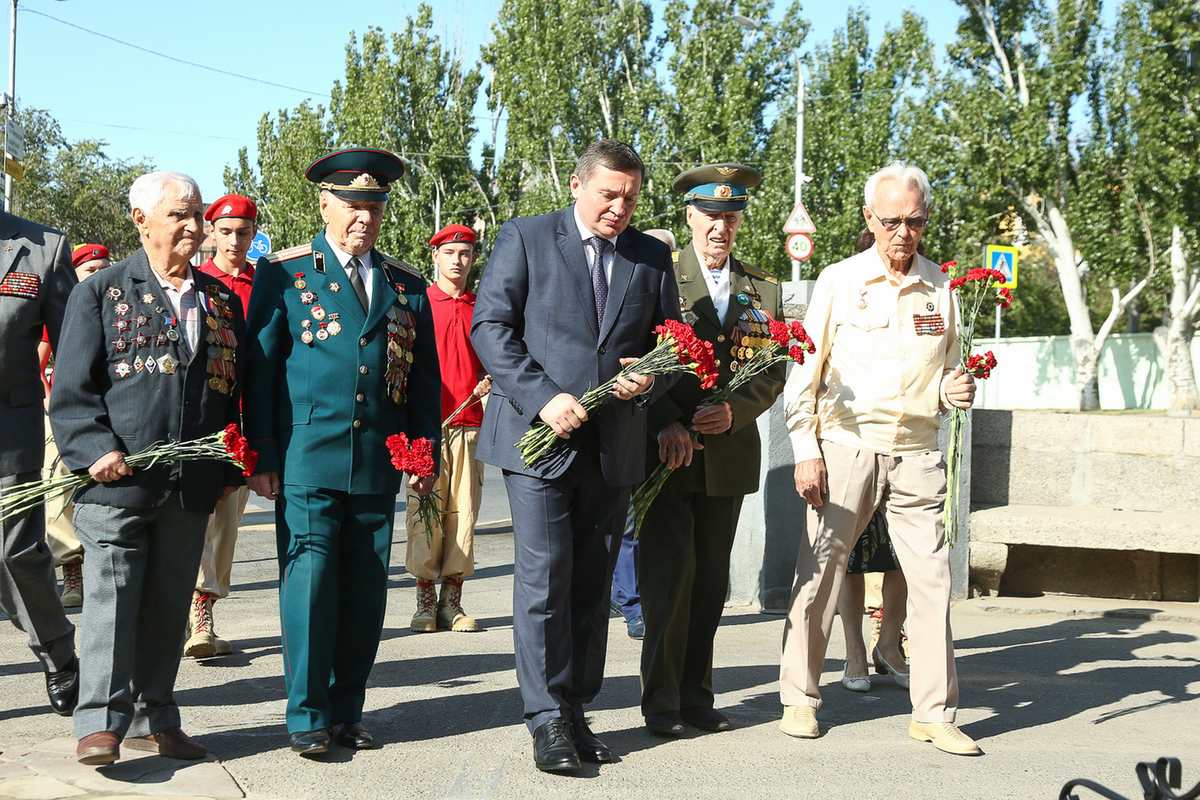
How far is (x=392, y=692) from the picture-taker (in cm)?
491

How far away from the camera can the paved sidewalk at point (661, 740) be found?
3742 millimetres

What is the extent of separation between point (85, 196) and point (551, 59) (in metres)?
19.2

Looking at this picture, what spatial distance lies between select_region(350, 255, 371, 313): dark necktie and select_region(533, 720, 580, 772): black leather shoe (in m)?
1.60

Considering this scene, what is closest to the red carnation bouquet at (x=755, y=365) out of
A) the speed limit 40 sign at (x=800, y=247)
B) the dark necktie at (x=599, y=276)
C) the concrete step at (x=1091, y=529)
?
the dark necktie at (x=599, y=276)

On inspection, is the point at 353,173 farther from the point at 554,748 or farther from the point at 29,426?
the point at 554,748

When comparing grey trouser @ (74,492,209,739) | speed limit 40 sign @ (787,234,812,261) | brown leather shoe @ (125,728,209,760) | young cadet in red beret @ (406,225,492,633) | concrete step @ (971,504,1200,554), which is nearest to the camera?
grey trouser @ (74,492,209,739)

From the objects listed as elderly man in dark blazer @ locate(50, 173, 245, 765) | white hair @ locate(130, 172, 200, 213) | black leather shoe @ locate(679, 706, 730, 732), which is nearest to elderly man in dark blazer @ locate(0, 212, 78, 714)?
elderly man in dark blazer @ locate(50, 173, 245, 765)

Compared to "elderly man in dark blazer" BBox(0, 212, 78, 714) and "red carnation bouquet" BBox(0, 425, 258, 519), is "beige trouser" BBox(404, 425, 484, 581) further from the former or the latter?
"red carnation bouquet" BBox(0, 425, 258, 519)

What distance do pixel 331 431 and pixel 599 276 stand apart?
109 centimetres

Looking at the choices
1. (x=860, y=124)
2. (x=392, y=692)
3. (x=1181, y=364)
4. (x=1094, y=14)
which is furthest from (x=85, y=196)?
(x=392, y=692)

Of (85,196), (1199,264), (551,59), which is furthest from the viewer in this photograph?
(85,196)

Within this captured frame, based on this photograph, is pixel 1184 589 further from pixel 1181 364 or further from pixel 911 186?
pixel 1181 364

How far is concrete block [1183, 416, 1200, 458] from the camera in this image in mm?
7121

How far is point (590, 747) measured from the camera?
4023 mm
